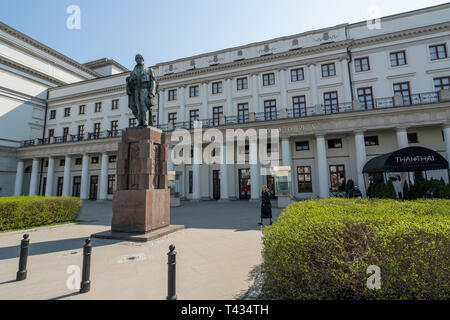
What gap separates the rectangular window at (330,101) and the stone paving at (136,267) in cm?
2064

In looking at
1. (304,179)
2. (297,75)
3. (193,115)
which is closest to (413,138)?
(304,179)

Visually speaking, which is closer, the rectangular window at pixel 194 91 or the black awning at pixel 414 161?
the black awning at pixel 414 161

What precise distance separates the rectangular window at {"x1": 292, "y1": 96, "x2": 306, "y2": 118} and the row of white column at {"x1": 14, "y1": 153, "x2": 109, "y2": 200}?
25.3 meters

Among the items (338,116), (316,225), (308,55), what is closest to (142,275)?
(316,225)

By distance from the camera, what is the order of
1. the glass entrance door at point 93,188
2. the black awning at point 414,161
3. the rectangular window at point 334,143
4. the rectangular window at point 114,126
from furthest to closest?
the glass entrance door at point 93,188 < the rectangular window at point 114,126 < the rectangular window at point 334,143 < the black awning at point 414,161

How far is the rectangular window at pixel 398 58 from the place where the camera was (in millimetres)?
23125

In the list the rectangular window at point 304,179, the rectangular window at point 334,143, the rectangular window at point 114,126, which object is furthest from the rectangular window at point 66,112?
the rectangular window at point 334,143

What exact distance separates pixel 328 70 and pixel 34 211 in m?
28.4

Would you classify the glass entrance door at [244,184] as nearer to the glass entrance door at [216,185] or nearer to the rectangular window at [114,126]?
the glass entrance door at [216,185]

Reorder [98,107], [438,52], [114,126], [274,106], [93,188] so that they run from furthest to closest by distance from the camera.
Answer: [98,107], [93,188], [114,126], [274,106], [438,52]

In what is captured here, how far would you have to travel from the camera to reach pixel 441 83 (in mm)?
21625

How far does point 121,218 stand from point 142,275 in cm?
430

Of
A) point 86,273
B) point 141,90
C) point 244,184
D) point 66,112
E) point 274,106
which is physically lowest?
point 86,273

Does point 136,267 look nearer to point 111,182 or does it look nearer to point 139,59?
point 139,59
